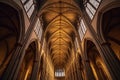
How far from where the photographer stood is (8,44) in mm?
15430

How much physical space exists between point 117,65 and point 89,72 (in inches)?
222

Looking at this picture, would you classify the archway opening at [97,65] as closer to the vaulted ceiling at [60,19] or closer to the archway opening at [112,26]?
the archway opening at [112,26]

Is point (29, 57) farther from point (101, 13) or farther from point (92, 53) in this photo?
point (101, 13)

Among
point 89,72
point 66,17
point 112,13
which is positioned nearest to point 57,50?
point 66,17

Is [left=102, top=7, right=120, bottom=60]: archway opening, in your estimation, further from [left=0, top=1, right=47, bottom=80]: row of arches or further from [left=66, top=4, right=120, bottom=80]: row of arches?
[left=0, top=1, right=47, bottom=80]: row of arches

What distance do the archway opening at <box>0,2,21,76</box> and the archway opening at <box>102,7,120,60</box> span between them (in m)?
8.76

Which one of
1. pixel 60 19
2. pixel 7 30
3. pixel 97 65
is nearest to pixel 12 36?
pixel 7 30

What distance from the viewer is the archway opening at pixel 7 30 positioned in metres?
10.9

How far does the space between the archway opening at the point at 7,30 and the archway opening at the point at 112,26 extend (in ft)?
28.7

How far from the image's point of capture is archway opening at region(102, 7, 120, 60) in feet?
37.6

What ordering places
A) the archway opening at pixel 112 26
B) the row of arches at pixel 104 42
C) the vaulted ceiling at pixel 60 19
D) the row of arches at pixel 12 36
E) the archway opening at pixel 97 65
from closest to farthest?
the row of arches at pixel 12 36 < the row of arches at pixel 104 42 < the archway opening at pixel 112 26 < the vaulted ceiling at pixel 60 19 < the archway opening at pixel 97 65

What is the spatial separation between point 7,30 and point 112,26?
1234 cm

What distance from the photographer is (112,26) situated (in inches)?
514

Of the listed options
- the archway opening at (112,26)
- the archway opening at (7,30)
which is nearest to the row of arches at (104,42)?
Result: the archway opening at (112,26)
